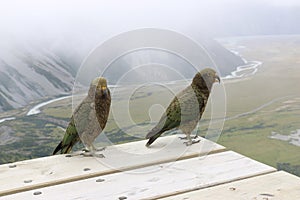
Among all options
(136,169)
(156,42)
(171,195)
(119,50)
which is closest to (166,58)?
(156,42)

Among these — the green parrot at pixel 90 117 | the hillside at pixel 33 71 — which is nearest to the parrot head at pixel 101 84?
the green parrot at pixel 90 117

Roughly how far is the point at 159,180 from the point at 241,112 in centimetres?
858

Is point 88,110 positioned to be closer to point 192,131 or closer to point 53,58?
point 192,131

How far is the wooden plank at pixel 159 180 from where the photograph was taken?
1499 millimetres

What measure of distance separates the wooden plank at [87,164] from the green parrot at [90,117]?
178 mm

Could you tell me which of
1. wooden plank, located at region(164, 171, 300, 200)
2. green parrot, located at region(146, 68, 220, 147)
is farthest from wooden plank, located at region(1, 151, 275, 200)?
green parrot, located at region(146, 68, 220, 147)

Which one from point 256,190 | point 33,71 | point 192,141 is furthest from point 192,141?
point 33,71

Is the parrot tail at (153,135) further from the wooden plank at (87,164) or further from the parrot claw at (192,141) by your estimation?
the parrot claw at (192,141)

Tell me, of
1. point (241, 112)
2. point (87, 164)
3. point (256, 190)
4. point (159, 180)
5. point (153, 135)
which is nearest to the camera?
point (256, 190)

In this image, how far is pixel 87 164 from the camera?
6.30 ft

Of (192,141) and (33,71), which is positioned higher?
(192,141)

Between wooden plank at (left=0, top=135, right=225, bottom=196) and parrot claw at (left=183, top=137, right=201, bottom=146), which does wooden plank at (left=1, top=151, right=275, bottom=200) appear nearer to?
wooden plank at (left=0, top=135, right=225, bottom=196)

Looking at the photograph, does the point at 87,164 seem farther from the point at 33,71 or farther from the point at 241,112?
the point at 241,112

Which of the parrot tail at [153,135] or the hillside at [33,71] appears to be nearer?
the parrot tail at [153,135]
